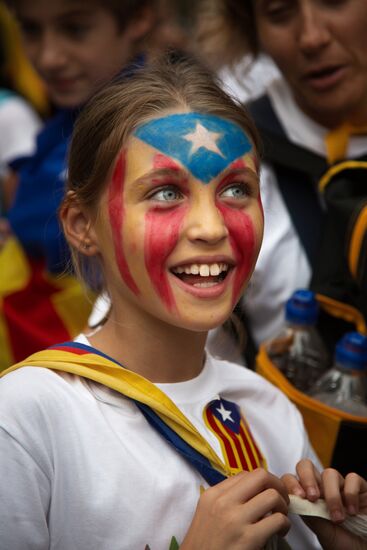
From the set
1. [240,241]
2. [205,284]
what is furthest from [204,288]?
[240,241]

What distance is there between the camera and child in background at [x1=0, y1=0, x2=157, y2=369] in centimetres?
249

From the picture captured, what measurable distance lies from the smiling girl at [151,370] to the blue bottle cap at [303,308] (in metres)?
0.41

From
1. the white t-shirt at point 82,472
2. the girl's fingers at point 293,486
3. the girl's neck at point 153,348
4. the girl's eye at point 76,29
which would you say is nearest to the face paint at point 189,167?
the girl's neck at point 153,348

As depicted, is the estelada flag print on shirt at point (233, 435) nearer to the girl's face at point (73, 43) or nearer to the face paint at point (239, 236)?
the face paint at point (239, 236)

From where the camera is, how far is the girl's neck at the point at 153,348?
4.79 feet

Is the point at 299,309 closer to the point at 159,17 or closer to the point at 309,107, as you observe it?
the point at 309,107

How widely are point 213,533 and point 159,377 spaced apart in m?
0.33

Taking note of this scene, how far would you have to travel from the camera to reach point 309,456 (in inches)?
63.7

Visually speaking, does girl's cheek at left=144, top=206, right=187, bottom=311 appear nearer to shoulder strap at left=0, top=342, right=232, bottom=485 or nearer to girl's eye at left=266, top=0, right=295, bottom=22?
shoulder strap at left=0, top=342, right=232, bottom=485

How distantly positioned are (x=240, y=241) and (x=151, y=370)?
0.98ft

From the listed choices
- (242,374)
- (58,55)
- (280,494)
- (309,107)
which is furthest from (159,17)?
(280,494)

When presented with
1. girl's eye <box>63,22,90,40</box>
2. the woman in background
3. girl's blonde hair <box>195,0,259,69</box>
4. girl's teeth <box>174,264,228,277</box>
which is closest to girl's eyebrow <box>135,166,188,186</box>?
girl's teeth <box>174,264,228,277</box>

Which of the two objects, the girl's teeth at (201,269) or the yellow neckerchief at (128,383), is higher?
the girl's teeth at (201,269)

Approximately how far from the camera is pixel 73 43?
280 cm
